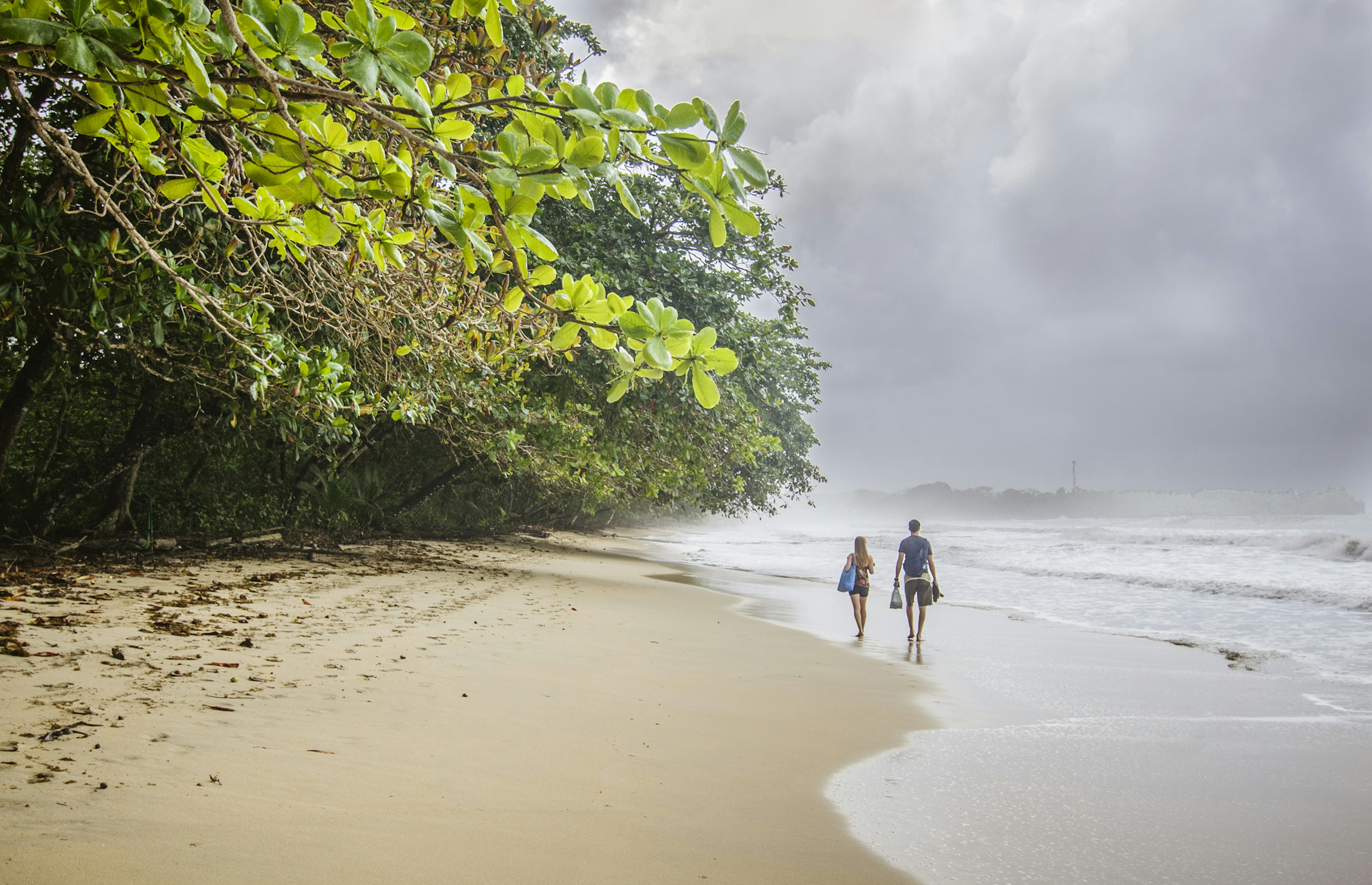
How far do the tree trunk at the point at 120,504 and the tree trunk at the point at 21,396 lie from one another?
6.84 feet

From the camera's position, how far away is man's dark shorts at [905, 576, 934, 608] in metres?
8.45

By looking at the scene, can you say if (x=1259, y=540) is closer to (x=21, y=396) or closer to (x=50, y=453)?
(x=50, y=453)

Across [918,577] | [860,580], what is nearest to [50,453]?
[860,580]

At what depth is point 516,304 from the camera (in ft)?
5.55

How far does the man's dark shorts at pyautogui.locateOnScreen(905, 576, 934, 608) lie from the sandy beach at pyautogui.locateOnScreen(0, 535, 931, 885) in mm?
2073

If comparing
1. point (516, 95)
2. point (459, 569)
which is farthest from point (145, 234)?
point (459, 569)

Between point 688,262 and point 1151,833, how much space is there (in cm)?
890

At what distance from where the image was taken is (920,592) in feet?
27.9

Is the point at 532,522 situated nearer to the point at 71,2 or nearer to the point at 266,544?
the point at 266,544

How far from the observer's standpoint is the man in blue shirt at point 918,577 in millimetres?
8477

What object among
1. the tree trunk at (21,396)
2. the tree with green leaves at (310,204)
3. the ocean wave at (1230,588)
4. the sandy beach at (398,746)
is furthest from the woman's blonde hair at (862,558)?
the ocean wave at (1230,588)

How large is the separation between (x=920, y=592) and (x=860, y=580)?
27.5 inches

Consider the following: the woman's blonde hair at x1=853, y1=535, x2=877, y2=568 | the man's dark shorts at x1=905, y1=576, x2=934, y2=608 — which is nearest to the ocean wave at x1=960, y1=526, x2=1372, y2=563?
the man's dark shorts at x1=905, y1=576, x2=934, y2=608

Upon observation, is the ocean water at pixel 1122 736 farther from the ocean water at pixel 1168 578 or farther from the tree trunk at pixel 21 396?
the tree trunk at pixel 21 396
